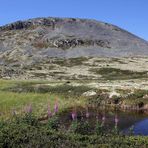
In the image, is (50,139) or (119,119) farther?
(119,119)

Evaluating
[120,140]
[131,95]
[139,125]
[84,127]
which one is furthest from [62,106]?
[120,140]

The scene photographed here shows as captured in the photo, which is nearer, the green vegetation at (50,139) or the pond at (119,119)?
the green vegetation at (50,139)

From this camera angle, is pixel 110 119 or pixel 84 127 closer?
pixel 84 127

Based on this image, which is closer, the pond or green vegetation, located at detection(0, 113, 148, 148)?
green vegetation, located at detection(0, 113, 148, 148)

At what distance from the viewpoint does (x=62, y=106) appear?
4700 cm

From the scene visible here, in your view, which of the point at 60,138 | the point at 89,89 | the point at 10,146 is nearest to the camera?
the point at 10,146

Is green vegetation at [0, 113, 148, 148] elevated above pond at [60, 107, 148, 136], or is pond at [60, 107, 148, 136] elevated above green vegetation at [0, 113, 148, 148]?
green vegetation at [0, 113, 148, 148]

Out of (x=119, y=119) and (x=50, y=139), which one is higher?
(x=50, y=139)

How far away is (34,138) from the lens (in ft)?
67.6

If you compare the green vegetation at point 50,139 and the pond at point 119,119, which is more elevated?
the green vegetation at point 50,139

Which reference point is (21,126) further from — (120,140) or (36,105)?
(36,105)

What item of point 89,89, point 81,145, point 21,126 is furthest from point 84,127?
point 89,89

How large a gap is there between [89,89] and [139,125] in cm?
2349

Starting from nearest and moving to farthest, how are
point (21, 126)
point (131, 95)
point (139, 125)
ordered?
point (21, 126)
point (139, 125)
point (131, 95)
